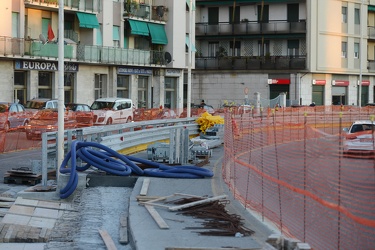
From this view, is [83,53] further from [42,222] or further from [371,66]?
[42,222]

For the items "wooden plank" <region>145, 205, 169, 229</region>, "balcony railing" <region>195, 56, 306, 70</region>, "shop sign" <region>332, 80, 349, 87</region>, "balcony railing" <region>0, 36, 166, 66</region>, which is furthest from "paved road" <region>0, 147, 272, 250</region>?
Answer: "shop sign" <region>332, 80, 349, 87</region>

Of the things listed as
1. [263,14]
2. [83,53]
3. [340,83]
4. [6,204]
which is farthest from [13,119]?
[340,83]

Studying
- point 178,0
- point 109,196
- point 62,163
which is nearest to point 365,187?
point 109,196

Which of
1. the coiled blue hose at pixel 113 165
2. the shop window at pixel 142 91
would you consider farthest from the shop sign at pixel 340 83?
the coiled blue hose at pixel 113 165

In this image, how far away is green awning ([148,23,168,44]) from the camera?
62.1m

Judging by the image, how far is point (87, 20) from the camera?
54219mm

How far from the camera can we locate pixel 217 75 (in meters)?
75.9

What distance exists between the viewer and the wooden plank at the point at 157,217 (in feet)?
36.9

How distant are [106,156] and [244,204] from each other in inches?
158

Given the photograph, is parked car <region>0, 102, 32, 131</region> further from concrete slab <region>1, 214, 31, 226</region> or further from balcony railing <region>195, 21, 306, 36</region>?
balcony railing <region>195, 21, 306, 36</region>

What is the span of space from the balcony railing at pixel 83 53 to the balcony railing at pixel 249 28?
13632mm

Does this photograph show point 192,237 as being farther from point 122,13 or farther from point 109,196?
point 122,13

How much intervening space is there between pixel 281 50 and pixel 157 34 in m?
16.5

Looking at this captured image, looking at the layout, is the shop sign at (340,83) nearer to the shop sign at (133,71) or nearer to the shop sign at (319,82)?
the shop sign at (319,82)
